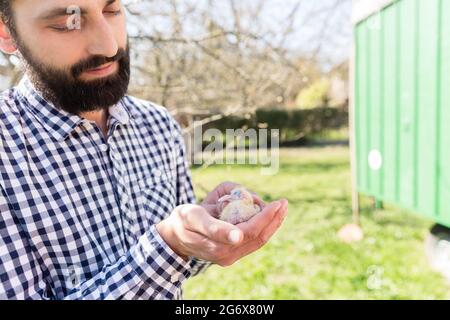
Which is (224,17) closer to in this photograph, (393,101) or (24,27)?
(393,101)

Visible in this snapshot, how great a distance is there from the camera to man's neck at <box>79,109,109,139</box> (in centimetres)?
123

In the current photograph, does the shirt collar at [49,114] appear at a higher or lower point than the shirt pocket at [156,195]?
higher

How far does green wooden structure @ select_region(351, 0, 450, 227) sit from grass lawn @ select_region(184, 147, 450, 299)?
39 cm

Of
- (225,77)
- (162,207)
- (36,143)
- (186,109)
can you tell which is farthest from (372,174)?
(36,143)

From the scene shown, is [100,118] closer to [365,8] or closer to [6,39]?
[6,39]

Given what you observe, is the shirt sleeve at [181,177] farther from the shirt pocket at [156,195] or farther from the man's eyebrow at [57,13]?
the man's eyebrow at [57,13]

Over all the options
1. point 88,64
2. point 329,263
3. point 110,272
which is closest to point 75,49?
point 88,64

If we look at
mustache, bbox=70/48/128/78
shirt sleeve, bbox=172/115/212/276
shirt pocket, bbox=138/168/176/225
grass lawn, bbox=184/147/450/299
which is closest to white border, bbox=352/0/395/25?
grass lawn, bbox=184/147/450/299

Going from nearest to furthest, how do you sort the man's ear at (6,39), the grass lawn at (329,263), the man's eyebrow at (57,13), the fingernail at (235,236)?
the fingernail at (235,236) → the man's eyebrow at (57,13) → the man's ear at (6,39) → the grass lawn at (329,263)

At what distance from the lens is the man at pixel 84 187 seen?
94 cm

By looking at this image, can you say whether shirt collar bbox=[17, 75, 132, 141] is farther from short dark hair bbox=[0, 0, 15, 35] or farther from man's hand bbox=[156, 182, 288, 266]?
man's hand bbox=[156, 182, 288, 266]

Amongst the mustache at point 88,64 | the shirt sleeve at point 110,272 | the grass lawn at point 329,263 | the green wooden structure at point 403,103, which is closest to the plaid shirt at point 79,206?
the shirt sleeve at point 110,272

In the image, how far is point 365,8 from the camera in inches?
153

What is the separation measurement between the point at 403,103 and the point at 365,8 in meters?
0.93
